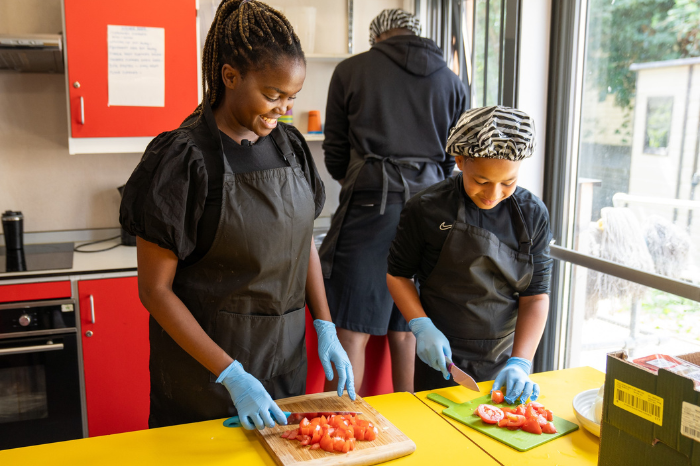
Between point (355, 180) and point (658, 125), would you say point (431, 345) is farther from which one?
point (658, 125)

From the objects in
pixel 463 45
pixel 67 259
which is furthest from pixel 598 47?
pixel 67 259

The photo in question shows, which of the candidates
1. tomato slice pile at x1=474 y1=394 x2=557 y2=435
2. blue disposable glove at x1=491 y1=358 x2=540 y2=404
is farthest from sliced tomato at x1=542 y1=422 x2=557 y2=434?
blue disposable glove at x1=491 y1=358 x2=540 y2=404

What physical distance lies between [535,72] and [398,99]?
0.49m

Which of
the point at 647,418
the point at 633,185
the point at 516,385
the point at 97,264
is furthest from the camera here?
the point at 97,264

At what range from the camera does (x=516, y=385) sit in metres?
1.26

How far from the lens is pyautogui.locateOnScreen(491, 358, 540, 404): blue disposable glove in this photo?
4.10 feet

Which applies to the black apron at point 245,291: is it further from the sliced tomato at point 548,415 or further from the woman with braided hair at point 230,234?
the sliced tomato at point 548,415

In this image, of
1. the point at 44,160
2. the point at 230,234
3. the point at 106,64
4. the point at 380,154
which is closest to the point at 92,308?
the point at 44,160

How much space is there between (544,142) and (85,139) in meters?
1.82

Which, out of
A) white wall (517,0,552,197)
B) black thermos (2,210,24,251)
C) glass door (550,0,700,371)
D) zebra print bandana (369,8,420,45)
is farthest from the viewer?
black thermos (2,210,24,251)

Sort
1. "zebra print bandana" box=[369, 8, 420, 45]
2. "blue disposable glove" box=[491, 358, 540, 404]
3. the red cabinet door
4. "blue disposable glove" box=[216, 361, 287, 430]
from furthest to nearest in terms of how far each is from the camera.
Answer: the red cabinet door, "zebra print bandana" box=[369, 8, 420, 45], "blue disposable glove" box=[491, 358, 540, 404], "blue disposable glove" box=[216, 361, 287, 430]

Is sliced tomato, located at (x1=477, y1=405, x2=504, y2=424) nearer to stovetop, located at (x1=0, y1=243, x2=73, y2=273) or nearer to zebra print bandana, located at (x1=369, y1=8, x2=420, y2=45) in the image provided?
zebra print bandana, located at (x1=369, y1=8, x2=420, y2=45)

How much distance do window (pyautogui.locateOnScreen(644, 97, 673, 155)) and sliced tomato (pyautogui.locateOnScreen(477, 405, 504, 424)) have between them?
3.23ft

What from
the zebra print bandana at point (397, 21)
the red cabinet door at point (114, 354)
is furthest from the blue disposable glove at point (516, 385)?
the red cabinet door at point (114, 354)
